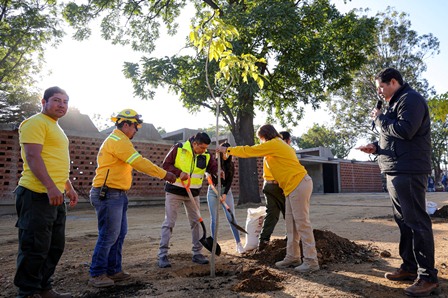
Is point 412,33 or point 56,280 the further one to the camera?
point 412,33

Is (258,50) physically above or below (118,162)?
above

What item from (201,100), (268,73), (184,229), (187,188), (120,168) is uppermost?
(268,73)

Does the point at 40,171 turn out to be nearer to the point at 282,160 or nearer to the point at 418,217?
the point at 282,160

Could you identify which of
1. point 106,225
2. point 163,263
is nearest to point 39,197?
point 106,225

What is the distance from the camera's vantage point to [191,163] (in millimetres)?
Result: 4559

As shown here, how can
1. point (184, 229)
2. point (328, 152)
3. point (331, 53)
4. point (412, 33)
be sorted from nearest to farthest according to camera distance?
point (184, 229), point (331, 53), point (412, 33), point (328, 152)

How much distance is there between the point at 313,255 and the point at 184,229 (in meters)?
4.57

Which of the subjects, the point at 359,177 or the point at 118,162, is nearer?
the point at 118,162

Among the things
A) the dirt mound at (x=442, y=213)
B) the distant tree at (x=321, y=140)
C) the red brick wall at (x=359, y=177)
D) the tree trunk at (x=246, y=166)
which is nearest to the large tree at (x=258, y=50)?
the tree trunk at (x=246, y=166)

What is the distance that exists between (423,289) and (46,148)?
358 centimetres

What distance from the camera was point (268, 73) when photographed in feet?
47.0

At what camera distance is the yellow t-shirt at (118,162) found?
3.62m

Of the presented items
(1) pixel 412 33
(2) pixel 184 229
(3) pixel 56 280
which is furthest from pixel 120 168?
(1) pixel 412 33

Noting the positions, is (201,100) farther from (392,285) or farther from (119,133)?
(392,285)
